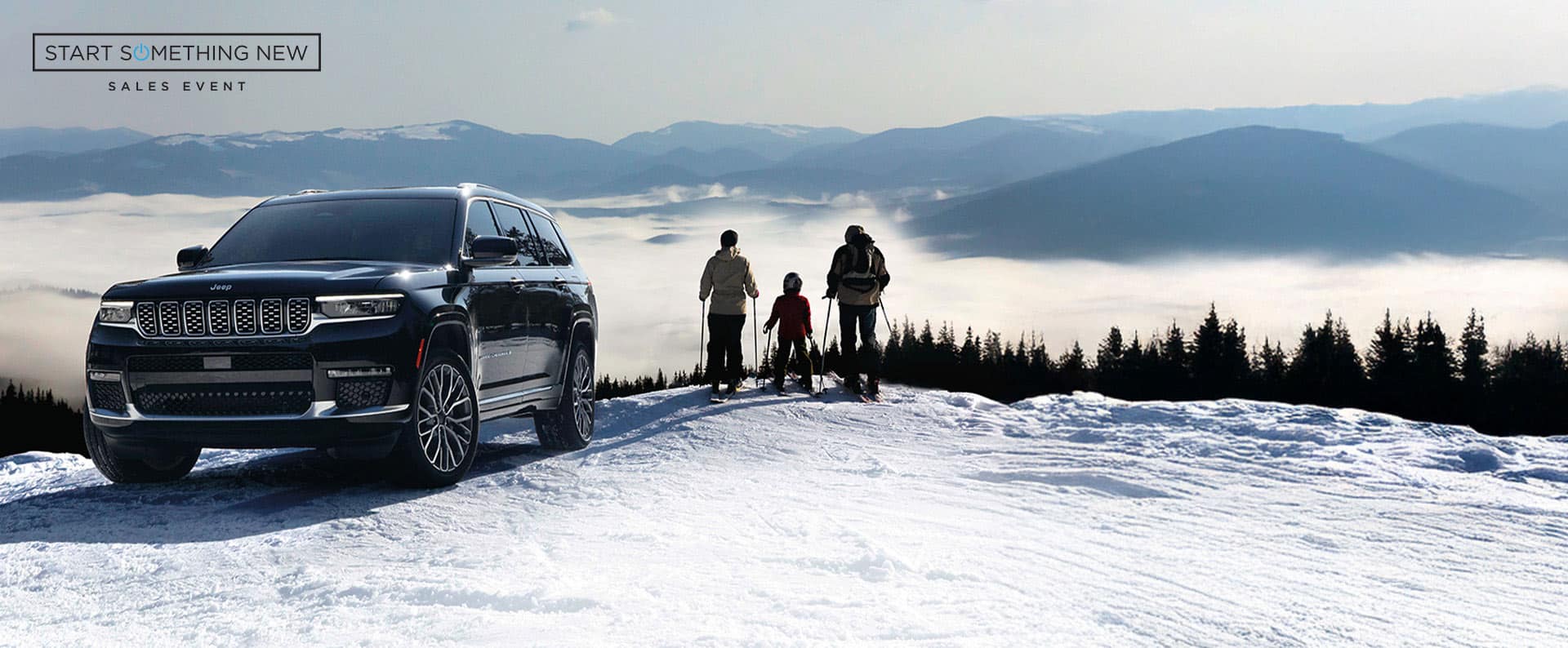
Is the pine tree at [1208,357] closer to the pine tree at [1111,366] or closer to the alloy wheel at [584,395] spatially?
the pine tree at [1111,366]

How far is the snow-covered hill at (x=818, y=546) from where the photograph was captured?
4.86 metres

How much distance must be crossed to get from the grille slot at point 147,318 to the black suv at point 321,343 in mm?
10

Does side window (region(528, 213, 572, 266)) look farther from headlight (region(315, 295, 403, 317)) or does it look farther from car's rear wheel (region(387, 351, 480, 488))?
headlight (region(315, 295, 403, 317))

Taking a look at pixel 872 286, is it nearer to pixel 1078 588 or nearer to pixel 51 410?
pixel 1078 588

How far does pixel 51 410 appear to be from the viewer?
212 feet

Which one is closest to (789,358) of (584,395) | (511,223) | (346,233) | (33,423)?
(584,395)

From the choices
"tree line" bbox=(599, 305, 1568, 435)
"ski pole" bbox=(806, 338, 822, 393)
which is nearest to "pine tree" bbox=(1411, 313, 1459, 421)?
"tree line" bbox=(599, 305, 1568, 435)

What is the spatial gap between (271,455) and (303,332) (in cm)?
356

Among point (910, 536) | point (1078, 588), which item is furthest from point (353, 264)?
point (1078, 588)

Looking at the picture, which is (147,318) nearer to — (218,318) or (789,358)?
(218,318)

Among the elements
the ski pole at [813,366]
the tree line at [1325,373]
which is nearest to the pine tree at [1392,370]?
the tree line at [1325,373]

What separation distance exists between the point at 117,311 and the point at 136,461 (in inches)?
53.2

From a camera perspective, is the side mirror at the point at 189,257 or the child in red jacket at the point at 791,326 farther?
the child in red jacket at the point at 791,326

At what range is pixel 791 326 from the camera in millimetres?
14688
